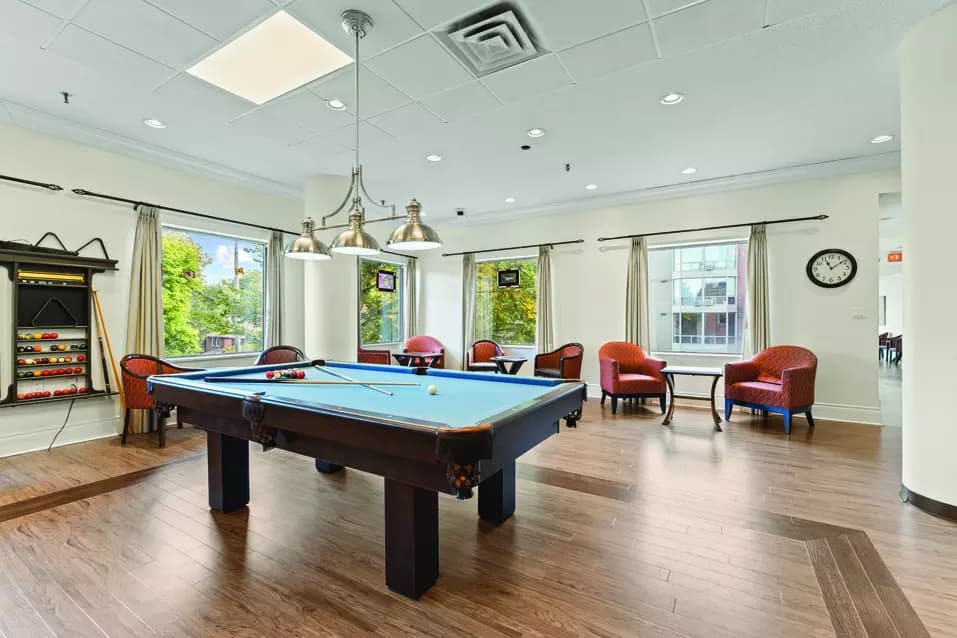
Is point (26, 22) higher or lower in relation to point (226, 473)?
higher

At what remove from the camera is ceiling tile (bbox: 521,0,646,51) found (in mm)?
2505

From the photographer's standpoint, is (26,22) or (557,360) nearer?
(26,22)

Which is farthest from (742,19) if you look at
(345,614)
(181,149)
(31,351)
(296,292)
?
(31,351)

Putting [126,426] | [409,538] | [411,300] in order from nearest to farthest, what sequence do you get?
1. [409,538]
2. [126,426]
3. [411,300]

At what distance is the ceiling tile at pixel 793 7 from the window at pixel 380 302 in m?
6.66

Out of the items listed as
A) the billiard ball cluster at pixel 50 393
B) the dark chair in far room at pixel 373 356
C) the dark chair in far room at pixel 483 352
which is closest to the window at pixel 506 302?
the dark chair in far room at pixel 483 352

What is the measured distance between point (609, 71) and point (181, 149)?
466 cm

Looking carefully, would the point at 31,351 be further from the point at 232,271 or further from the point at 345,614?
the point at 345,614

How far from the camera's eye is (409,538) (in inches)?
78.0

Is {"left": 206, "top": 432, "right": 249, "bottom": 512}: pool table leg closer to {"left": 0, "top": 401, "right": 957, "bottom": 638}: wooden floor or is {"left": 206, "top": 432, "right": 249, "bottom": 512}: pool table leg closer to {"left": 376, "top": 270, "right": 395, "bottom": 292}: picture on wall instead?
{"left": 0, "top": 401, "right": 957, "bottom": 638}: wooden floor

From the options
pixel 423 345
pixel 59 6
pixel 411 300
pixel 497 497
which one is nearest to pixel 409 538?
pixel 497 497

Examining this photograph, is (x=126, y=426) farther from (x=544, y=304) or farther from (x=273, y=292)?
(x=544, y=304)

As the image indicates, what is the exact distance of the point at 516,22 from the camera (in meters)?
2.65

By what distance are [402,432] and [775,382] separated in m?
5.34
